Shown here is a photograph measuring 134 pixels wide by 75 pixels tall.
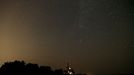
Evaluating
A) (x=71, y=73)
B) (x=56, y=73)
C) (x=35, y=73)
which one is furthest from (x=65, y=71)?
(x=35, y=73)

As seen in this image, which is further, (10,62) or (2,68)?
(10,62)

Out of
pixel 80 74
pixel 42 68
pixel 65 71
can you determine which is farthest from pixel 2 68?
pixel 80 74

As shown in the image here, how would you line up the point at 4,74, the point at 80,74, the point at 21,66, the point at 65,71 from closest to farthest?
the point at 4,74 → the point at 21,66 → the point at 65,71 → the point at 80,74

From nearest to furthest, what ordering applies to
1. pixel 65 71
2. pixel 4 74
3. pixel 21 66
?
pixel 4 74 → pixel 21 66 → pixel 65 71

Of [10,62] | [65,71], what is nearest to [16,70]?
[10,62]

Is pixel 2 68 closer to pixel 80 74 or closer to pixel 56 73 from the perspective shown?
pixel 56 73

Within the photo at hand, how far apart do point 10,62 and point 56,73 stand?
7027 millimetres

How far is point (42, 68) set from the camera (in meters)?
45.2

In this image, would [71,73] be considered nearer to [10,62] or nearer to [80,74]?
[10,62]

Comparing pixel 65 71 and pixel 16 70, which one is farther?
pixel 65 71

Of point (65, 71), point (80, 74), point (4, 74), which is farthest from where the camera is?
point (80, 74)

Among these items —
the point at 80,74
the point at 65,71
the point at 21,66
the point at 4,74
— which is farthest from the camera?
the point at 80,74

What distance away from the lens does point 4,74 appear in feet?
132

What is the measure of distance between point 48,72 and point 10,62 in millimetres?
6021
